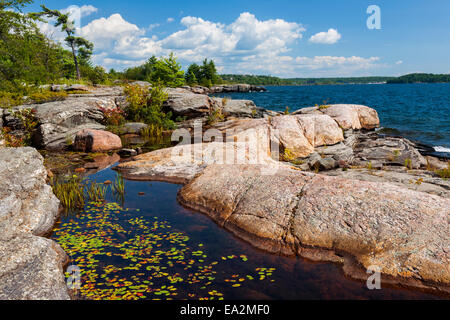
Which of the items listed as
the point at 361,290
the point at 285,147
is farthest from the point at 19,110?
the point at 361,290

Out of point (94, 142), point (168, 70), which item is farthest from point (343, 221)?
point (168, 70)

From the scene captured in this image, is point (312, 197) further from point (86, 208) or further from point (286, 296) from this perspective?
point (86, 208)

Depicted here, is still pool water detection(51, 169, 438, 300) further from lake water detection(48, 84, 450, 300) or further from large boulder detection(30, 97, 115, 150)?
large boulder detection(30, 97, 115, 150)

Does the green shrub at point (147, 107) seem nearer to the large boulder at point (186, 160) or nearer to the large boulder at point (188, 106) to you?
the large boulder at point (188, 106)

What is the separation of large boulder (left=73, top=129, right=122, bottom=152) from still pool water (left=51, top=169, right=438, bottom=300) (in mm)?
8740

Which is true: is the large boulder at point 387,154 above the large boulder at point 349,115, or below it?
below

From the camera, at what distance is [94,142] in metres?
16.7

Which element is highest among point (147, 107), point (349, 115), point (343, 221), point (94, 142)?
point (147, 107)

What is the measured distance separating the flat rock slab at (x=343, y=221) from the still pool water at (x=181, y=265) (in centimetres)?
40

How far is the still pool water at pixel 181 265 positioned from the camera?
5367mm

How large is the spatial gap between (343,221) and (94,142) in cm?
1447

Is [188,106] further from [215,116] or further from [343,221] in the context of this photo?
[343,221]

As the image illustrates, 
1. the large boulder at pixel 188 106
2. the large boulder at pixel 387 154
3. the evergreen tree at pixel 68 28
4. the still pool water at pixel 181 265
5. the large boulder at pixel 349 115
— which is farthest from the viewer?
the evergreen tree at pixel 68 28

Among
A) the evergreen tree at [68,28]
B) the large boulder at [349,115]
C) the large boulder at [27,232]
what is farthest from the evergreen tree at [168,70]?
the large boulder at [27,232]
